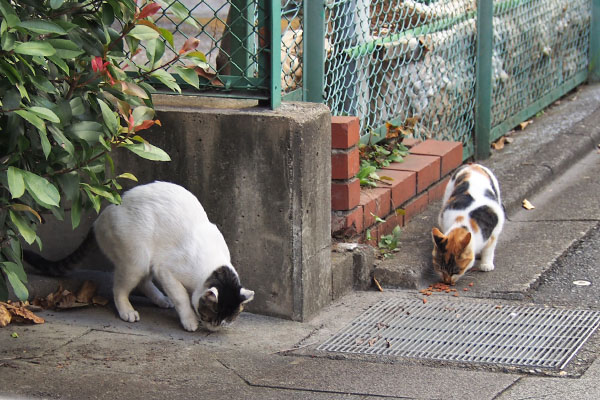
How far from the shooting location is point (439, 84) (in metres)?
6.36

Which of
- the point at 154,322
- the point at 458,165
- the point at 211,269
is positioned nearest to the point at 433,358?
the point at 211,269

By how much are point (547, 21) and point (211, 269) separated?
17.4 ft

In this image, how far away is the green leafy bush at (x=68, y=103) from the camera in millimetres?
2971

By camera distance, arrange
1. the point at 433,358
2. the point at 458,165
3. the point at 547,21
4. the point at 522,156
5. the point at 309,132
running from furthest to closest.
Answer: the point at 547,21
the point at 522,156
the point at 458,165
the point at 309,132
the point at 433,358

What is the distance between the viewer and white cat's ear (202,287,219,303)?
3983 mm

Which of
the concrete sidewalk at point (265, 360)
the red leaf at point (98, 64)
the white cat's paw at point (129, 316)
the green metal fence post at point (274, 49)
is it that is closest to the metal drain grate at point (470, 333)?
the concrete sidewalk at point (265, 360)

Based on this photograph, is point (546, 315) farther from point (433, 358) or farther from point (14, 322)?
point (14, 322)

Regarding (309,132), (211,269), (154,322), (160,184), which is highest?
(309,132)

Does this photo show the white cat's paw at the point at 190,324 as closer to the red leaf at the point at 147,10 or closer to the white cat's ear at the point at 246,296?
the white cat's ear at the point at 246,296

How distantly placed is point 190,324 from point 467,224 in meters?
1.79

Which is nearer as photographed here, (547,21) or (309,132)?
(309,132)

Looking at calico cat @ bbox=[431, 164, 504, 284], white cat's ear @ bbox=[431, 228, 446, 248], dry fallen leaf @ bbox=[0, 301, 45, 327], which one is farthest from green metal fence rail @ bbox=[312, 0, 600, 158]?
dry fallen leaf @ bbox=[0, 301, 45, 327]

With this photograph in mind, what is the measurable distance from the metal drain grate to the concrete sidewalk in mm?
83

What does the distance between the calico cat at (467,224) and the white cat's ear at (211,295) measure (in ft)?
4.40
